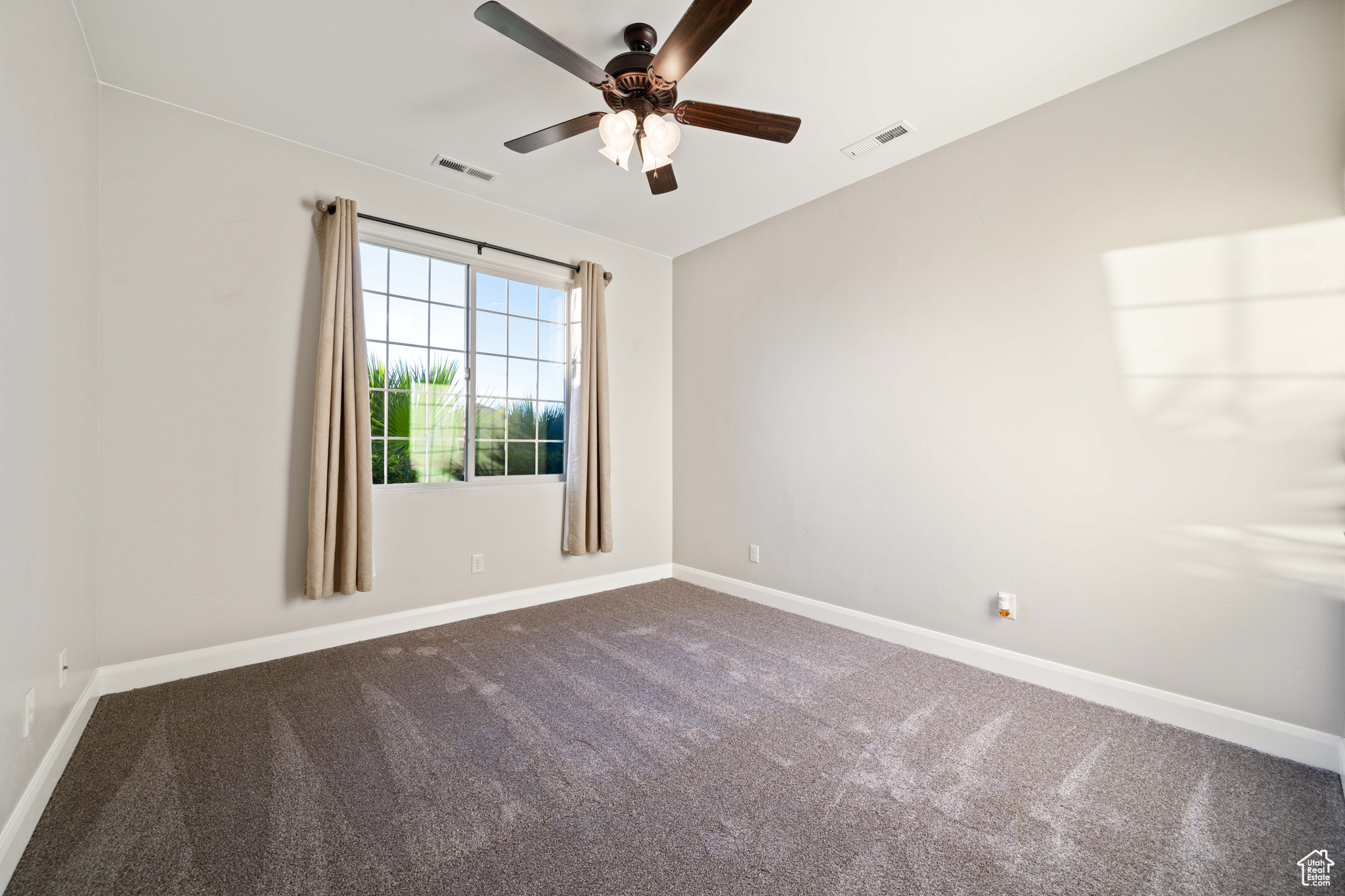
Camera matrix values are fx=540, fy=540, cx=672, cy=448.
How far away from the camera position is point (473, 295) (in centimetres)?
351

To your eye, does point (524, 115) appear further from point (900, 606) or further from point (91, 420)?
point (900, 606)

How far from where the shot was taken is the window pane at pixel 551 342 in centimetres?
387

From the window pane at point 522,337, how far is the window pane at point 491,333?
0.04 metres

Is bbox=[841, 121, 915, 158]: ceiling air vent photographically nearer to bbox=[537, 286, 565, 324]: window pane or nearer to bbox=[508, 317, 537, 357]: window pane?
bbox=[537, 286, 565, 324]: window pane

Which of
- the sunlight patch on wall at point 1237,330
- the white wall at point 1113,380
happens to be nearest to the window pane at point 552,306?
the white wall at point 1113,380

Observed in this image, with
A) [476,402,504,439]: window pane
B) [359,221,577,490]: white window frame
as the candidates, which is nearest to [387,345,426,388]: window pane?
[359,221,577,490]: white window frame

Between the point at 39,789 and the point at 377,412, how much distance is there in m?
2.00

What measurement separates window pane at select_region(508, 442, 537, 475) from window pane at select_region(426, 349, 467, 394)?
0.53 meters

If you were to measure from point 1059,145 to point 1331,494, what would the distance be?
172 centimetres

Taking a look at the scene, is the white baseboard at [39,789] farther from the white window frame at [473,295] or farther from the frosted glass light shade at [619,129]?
the frosted glass light shade at [619,129]

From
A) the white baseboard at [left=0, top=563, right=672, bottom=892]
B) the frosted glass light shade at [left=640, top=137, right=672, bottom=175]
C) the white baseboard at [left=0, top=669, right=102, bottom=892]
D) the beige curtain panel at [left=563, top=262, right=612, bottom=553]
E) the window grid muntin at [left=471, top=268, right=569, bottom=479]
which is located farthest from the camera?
the beige curtain panel at [left=563, top=262, right=612, bottom=553]

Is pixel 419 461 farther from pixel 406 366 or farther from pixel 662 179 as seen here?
pixel 662 179

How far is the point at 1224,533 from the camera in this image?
6.70ft

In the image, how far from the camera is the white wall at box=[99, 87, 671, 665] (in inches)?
93.9
